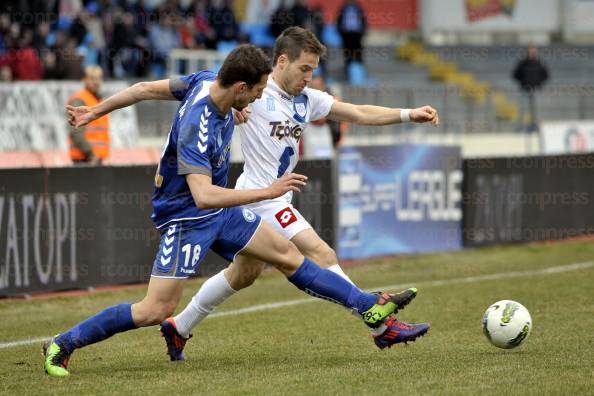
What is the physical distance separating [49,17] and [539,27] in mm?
16905

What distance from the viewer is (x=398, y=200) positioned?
15.8 meters

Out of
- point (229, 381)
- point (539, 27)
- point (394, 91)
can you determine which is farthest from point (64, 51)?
point (539, 27)

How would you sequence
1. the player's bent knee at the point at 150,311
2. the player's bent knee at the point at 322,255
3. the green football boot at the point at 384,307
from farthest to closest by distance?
1. the player's bent knee at the point at 322,255
2. the green football boot at the point at 384,307
3. the player's bent knee at the point at 150,311

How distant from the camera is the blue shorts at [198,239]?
23.4 ft

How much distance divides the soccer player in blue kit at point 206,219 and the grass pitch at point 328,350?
35 cm

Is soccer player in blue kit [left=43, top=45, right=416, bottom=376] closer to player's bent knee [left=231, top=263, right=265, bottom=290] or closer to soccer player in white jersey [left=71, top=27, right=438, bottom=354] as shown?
player's bent knee [left=231, top=263, right=265, bottom=290]

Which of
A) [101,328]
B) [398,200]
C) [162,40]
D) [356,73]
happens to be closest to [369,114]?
[101,328]

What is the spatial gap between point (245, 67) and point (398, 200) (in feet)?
30.1

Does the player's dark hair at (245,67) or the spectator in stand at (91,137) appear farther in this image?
the spectator in stand at (91,137)

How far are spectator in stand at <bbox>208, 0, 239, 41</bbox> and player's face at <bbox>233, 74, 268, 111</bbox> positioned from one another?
1675 cm

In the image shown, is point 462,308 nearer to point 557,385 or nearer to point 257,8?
point 557,385

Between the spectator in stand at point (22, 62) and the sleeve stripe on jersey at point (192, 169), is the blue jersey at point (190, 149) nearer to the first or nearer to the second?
the sleeve stripe on jersey at point (192, 169)

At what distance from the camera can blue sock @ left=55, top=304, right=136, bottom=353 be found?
7160 millimetres

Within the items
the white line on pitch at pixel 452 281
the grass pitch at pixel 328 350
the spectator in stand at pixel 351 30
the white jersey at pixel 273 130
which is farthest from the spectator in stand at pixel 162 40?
the white jersey at pixel 273 130
